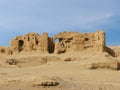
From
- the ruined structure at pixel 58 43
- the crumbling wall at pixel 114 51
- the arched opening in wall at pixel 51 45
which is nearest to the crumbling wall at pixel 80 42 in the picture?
the ruined structure at pixel 58 43

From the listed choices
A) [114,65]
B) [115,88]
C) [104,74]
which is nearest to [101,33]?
[114,65]

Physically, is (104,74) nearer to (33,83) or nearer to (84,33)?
(33,83)

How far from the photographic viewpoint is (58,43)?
49.1 metres

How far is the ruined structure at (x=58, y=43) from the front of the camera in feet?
151

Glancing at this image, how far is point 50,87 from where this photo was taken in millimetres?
13805

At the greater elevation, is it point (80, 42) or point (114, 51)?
point (80, 42)

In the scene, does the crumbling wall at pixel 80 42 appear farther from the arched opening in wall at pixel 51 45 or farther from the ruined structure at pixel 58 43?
the arched opening in wall at pixel 51 45

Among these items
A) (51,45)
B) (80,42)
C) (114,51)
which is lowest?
(114,51)

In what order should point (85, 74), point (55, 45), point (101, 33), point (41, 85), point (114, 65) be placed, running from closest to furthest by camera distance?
point (41, 85), point (85, 74), point (114, 65), point (101, 33), point (55, 45)

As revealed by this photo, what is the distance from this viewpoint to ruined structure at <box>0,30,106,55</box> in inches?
1809

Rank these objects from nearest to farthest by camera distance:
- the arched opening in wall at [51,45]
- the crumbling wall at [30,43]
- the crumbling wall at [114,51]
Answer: the crumbling wall at [30,43]
the crumbling wall at [114,51]
the arched opening in wall at [51,45]

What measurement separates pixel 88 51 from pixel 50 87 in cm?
3237

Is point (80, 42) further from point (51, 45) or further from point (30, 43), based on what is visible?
point (30, 43)

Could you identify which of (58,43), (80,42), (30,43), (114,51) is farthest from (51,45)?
(114,51)
